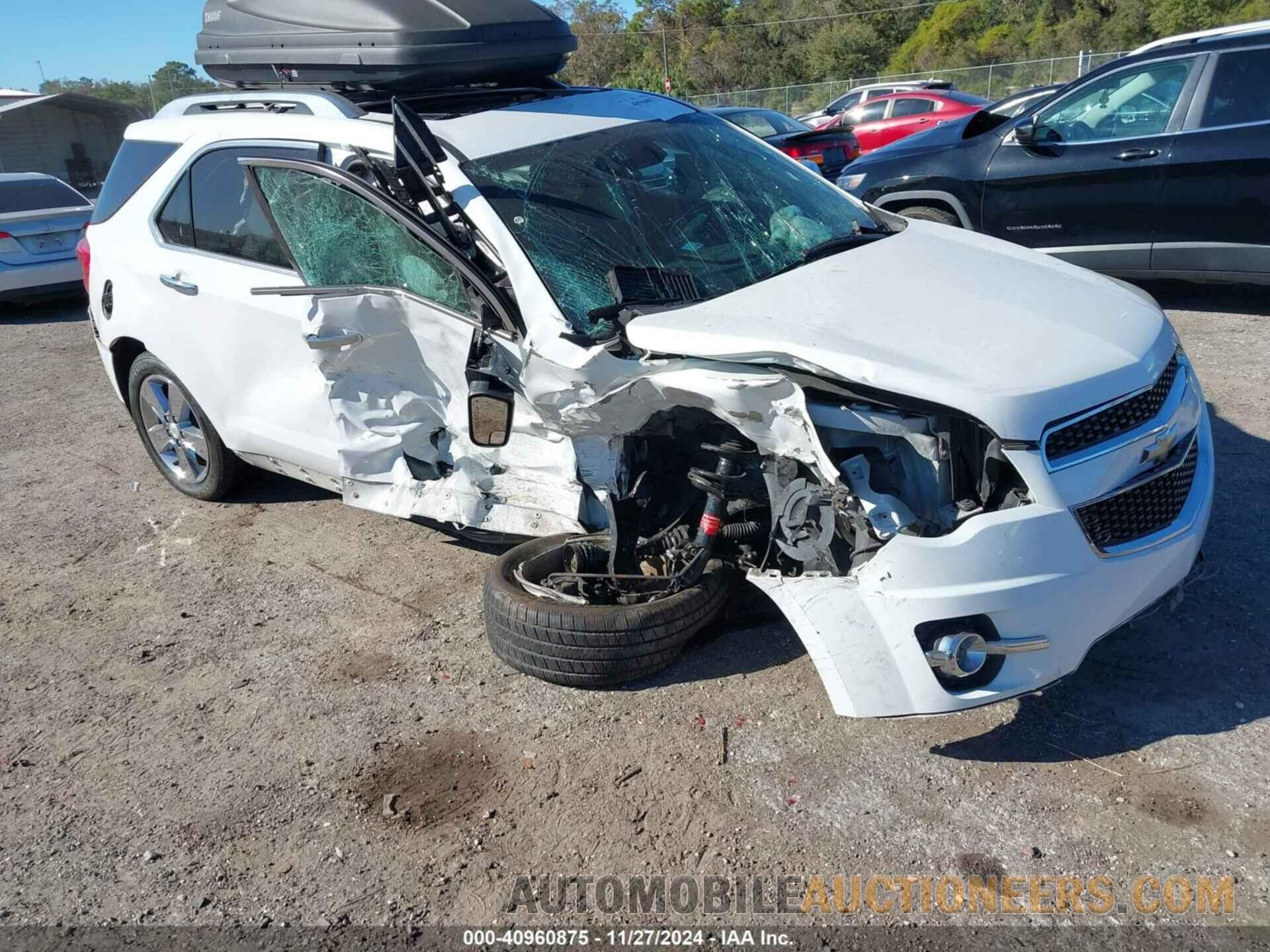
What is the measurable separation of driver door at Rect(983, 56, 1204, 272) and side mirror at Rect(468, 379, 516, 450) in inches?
208

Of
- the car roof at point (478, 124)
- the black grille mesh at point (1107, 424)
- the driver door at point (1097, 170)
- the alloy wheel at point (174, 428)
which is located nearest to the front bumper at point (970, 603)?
the black grille mesh at point (1107, 424)

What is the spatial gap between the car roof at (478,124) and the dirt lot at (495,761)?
5.86 ft

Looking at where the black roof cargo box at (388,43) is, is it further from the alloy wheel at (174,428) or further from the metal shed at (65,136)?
the metal shed at (65,136)

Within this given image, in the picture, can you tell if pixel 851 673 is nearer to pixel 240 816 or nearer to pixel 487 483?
pixel 487 483

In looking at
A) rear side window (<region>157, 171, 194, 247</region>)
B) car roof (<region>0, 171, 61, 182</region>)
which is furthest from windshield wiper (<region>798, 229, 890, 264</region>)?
car roof (<region>0, 171, 61, 182</region>)

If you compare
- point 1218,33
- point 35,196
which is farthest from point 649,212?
point 35,196

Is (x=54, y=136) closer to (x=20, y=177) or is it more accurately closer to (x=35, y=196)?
(x=20, y=177)

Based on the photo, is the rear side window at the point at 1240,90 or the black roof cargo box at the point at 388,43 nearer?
the black roof cargo box at the point at 388,43

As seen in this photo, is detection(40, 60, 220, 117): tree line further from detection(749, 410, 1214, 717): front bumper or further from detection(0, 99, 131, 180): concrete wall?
detection(749, 410, 1214, 717): front bumper

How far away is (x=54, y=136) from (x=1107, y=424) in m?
37.4

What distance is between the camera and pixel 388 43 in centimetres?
418

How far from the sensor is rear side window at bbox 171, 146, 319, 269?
4.30 m

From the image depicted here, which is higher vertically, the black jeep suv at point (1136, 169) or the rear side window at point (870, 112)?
the black jeep suv at point (1136, 169)

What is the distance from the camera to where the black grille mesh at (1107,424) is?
279cm
